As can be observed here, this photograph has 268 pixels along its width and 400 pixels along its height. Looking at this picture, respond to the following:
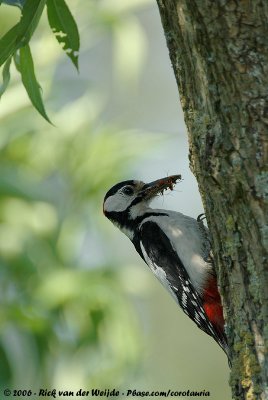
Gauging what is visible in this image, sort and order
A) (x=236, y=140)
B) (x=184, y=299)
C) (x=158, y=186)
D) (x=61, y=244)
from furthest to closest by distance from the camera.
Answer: (x=61, y=244) → (x=158, y=186) → (x=184, y=299) → (x=236, y=140)

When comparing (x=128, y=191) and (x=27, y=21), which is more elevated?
(x=128, y=191)

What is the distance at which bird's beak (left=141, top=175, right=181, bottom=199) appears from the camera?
13.5ft

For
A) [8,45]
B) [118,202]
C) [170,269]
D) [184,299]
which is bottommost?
[184,299]

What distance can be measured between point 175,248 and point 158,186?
44 cm

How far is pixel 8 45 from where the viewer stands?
2619mm

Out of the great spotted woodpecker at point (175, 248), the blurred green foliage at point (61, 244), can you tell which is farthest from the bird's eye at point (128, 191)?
the blurred green foliage at point (61, 244)

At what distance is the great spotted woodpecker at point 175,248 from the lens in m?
3.72

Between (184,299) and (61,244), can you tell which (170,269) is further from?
(61,244)

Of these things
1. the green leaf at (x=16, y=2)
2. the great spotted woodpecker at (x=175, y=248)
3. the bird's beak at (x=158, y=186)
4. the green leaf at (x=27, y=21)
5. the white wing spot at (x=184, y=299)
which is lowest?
the white wing spot at (x=184, y=299)

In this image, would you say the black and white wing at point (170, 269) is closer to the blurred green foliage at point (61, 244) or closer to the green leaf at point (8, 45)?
the blurred green foliage at point (61, 244)

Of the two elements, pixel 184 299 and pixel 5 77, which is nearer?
pixel 5 77

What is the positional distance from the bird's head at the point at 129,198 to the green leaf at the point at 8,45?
1.74 meters

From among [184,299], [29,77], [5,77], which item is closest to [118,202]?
[184,299]

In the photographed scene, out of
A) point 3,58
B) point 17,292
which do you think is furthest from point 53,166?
point 3,58
